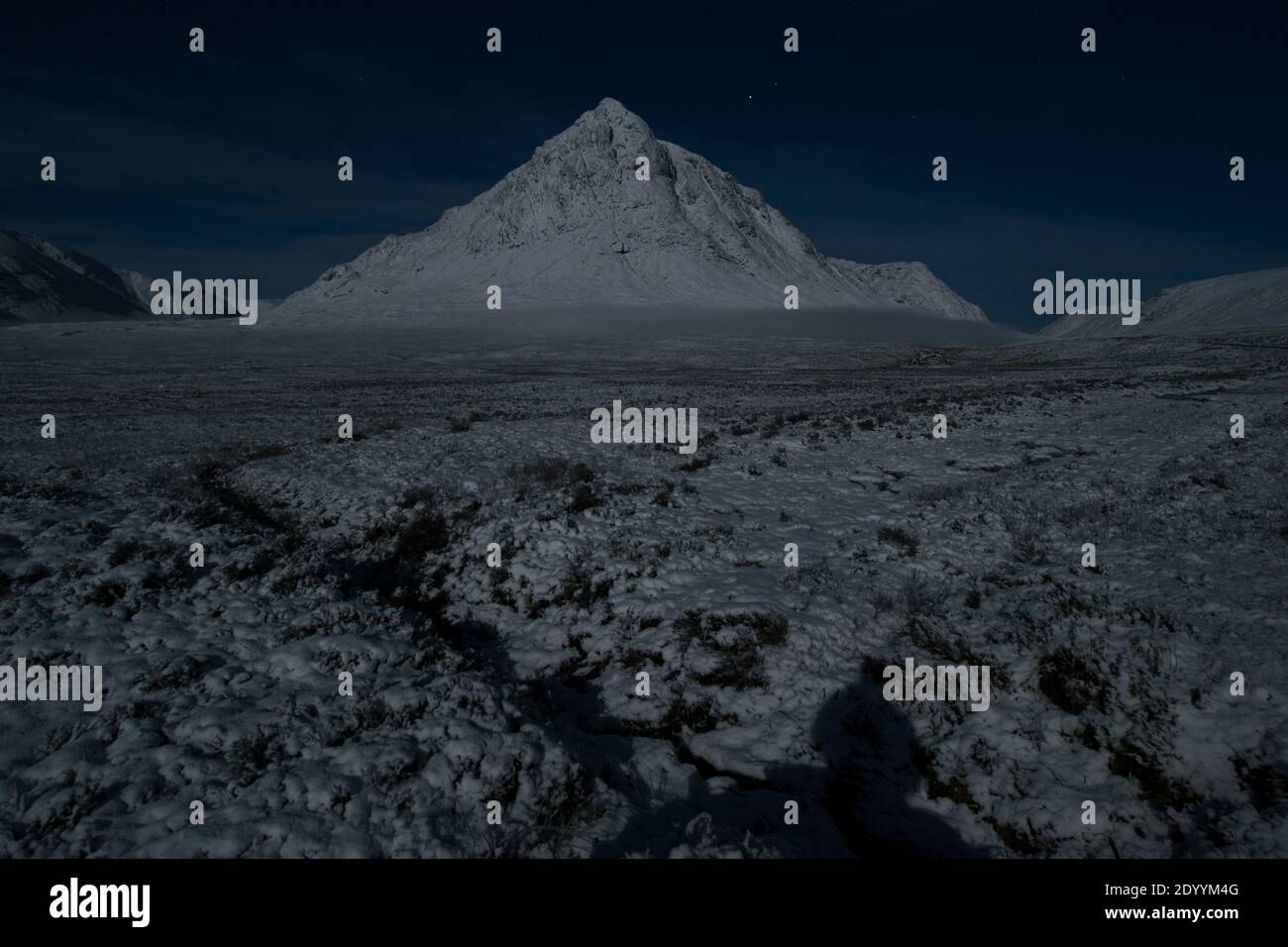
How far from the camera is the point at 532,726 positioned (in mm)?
7633

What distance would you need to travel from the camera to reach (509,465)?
19.4m

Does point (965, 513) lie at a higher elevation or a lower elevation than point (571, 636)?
higher

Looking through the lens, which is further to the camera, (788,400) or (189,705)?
(788,400)

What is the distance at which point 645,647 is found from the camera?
1039 cm

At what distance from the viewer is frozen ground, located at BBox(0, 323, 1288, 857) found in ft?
21.0

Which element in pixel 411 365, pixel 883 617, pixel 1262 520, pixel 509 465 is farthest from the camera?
pixel 411 365

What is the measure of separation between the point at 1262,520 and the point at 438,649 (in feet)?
54.1

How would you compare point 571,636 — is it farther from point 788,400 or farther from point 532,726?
point 788,400

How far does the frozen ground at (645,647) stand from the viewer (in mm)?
6398
